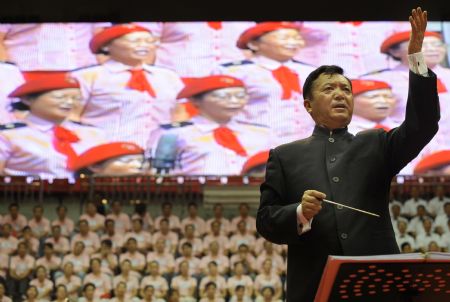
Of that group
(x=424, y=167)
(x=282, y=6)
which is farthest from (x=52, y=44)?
(x=424, y=167)

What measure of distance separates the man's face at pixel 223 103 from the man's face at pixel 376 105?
2.19m

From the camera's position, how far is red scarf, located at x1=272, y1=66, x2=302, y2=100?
16.2m

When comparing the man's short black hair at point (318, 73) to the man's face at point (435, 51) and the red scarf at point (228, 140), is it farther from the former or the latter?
the man's face at point (435, 51)

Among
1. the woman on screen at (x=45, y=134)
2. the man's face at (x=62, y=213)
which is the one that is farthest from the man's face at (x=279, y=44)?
the man's face at (x=62, y=213)

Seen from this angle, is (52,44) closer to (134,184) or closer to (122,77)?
(122,77)

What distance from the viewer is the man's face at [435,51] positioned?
1612 centimetres

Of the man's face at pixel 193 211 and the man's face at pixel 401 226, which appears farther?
the man's face at pixel 193 211

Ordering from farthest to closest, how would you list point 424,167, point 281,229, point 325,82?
point 424,167
point 325,82
point 281,229

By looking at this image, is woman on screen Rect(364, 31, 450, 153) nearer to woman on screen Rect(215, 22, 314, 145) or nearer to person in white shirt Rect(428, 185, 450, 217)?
person in white shirt Rect(428, 185, 450, 217)

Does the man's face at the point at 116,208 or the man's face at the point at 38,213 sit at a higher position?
the man's face at the point at 116,208

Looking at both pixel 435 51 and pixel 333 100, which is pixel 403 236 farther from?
pixel 333 100

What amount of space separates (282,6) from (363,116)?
265 centimetres

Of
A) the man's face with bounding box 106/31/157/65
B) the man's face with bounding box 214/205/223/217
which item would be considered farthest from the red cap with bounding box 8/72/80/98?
the man's face with bounding box 214/205/223/217

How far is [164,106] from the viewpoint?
639 inches
